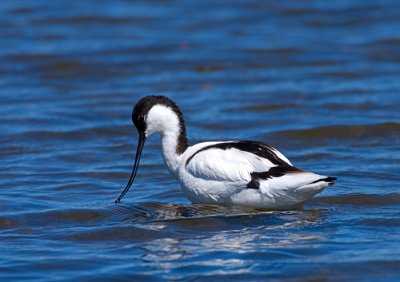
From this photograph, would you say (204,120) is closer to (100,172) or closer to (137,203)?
(100,172)

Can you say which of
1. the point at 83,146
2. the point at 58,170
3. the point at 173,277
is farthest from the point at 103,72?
the point at 173,277

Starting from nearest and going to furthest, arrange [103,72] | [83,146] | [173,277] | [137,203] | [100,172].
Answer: [173,277]
[137,203]
[100,172]
[83,146]
[103,72]

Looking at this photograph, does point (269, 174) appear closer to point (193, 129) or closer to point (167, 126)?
point (167, 126)

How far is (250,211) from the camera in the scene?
862 cm

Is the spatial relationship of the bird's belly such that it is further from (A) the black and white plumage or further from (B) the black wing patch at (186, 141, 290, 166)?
(B) the black wing patch at (186, 141, 290, 166)

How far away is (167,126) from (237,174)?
1019mm

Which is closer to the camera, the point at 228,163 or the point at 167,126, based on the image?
the point at 228,163

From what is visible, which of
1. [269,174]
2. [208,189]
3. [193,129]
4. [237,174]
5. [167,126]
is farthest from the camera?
[193,129]

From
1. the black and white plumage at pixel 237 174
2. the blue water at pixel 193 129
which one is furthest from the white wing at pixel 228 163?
the blue water at pixel 193 129

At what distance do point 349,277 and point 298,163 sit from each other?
4.09 m

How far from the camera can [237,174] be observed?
8430 millimetres

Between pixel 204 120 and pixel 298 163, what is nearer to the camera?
pixel 298 163

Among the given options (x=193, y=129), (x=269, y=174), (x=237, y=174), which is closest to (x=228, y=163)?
(x=237, y=174)

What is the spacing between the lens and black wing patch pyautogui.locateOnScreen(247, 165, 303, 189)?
826 centimetres
